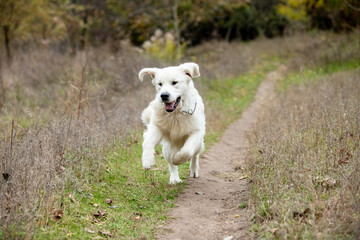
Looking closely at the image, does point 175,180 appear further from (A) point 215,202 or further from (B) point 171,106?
(B) point 171,106

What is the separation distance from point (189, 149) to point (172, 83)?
913 mm

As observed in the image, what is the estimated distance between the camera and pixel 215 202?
488 cm

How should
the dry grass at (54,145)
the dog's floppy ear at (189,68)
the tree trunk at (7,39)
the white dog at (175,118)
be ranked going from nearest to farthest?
the dry grass at (54,145) < the white dog at (175,118) < the dog's floppy ear at (189,68) < the tree trunk at (7,39)

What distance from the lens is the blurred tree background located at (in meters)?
15.9

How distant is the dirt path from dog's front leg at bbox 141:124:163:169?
2.04 ft

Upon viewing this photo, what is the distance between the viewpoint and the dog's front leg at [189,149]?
5.02 metres

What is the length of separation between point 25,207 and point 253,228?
2.15 metres

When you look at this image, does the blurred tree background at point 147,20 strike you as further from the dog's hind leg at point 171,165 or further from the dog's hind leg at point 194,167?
the dog's hind leg at point 171,165

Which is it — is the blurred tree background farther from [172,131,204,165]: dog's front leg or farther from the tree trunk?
[172,131,204,165]: dog's front leg

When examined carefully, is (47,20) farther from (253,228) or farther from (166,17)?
(253,228)

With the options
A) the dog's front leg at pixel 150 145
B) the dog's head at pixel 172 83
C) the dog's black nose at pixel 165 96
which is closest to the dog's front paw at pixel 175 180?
the dog's front leg at pixel 150 145

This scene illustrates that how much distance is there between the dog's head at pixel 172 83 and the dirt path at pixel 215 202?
125 cm

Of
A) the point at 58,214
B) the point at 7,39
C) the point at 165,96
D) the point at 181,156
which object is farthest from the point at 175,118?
the point at 7,39

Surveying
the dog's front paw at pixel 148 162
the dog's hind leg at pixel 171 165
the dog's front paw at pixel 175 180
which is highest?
the dog's front paw at pixel 148 162
